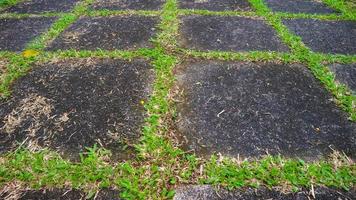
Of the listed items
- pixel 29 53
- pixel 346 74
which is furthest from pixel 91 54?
pixel 346 74

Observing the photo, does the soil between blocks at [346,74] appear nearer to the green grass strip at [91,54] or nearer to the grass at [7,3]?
the green grass strip at [91,54]

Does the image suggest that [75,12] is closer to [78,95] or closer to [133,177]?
[78,95]

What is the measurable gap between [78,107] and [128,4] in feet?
7.42

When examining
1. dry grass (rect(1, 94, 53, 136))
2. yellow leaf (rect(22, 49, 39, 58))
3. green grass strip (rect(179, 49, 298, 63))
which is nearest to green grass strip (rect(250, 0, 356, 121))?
green grass strip (rect(179, 49, 298, 63))

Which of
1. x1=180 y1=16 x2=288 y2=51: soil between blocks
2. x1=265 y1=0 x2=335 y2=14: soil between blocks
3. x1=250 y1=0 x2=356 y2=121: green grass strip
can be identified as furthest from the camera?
x1=265 y1=0 x2=335 y2=14: soil between blocks

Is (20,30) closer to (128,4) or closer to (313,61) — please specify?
(128,4)

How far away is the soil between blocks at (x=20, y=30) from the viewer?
3169mm

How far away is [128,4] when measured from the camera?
13.5 feet

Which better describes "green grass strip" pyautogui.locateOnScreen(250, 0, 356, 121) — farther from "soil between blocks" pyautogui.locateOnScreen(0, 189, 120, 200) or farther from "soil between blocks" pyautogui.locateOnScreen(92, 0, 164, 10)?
"soil between blocks" pyautogui.locateOnScreen(0, 189, 120, 200)

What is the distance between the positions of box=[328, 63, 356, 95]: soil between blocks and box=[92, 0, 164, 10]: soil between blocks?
2272mm

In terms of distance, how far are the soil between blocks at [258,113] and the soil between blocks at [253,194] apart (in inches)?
10.3

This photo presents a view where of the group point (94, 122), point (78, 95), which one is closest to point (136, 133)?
point (94, 122)

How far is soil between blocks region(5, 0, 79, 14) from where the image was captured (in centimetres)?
398

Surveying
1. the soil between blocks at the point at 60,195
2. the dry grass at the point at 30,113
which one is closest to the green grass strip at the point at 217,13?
the dry grass at the point at 30,113
